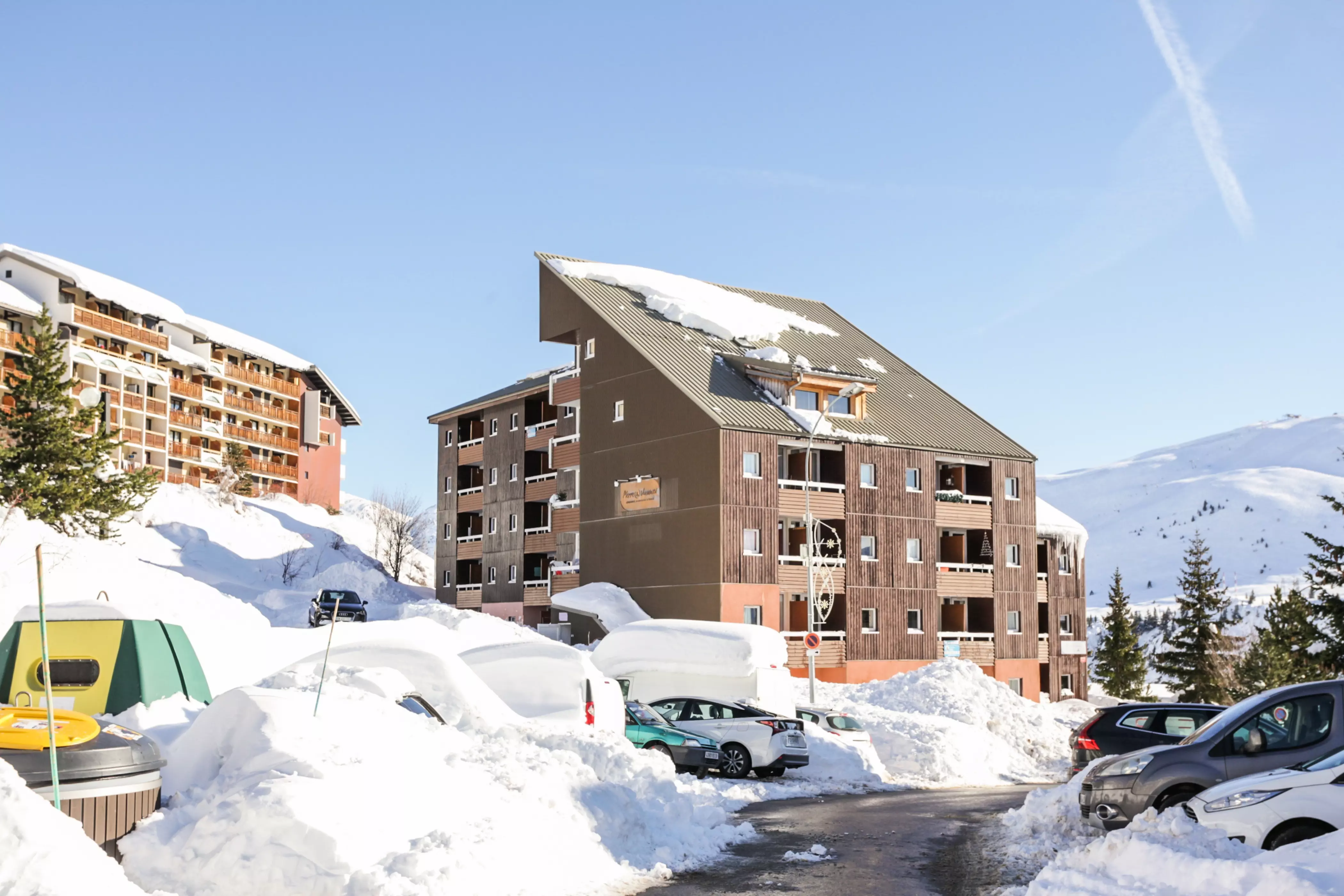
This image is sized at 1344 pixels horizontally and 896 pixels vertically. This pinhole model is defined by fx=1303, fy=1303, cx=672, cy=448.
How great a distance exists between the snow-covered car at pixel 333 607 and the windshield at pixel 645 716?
85.0 ft

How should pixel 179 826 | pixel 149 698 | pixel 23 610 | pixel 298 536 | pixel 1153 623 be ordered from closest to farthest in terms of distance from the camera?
pixel 179 826
pixel 149 698
pixel 23 610
pixel 298 536
pixel 1153 623

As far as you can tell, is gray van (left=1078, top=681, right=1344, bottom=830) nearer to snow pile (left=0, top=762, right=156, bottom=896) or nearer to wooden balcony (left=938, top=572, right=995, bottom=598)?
snow pile (left=0, top=762, right=156, bottom=896)

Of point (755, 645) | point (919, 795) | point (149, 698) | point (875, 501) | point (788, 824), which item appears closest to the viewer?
point (149, 698)

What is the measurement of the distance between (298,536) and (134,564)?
126 feet

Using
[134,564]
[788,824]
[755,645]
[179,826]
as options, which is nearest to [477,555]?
[134,564]

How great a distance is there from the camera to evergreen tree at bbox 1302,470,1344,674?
33.5m

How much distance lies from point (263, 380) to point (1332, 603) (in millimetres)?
70248

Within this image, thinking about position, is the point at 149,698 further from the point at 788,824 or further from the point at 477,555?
the point at 477,555

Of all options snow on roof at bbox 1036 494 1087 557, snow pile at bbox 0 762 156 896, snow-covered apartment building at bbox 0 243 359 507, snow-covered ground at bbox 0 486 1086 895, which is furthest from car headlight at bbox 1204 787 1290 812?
snow-covered apartment building at bbox 0 243 359 507

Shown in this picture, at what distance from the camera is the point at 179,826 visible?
10141mm

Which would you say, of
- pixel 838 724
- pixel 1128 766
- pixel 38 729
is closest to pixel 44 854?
Result: pixel 38 729

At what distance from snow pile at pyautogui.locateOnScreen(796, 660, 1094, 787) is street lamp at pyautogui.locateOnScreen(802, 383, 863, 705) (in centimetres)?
78

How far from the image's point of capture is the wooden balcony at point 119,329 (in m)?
69.0

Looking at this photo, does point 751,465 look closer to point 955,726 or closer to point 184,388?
point 955,726
